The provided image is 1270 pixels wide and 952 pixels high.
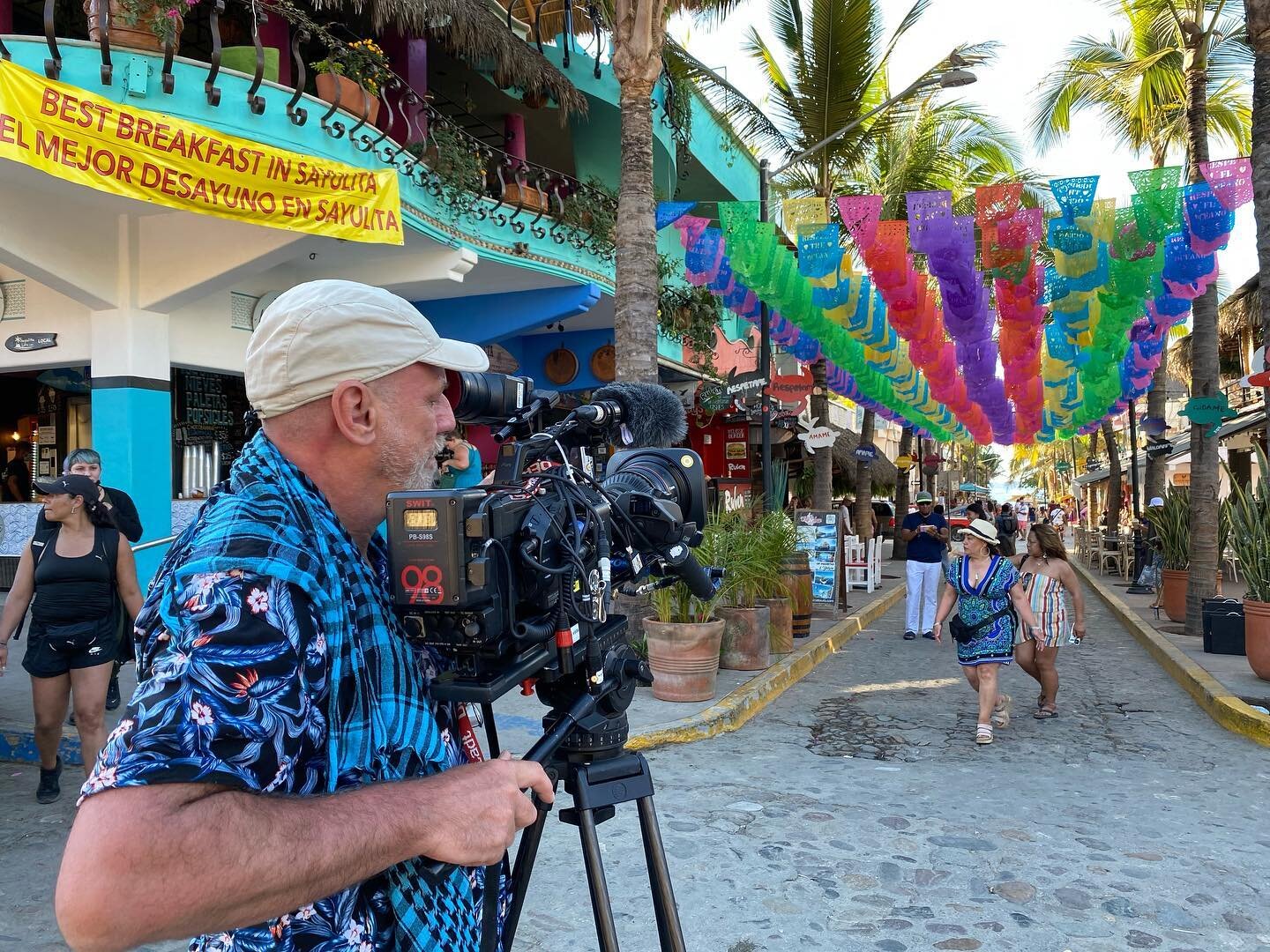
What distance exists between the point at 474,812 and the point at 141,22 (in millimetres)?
8329

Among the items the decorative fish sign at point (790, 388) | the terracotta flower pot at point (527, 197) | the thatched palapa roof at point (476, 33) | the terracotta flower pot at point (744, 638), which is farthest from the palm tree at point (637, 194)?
the decorative fish sign at point (790, 388)

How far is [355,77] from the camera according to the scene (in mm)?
8688

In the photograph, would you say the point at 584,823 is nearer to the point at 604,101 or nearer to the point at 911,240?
the point at 911,240

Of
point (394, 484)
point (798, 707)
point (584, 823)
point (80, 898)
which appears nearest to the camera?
point (80, 898)

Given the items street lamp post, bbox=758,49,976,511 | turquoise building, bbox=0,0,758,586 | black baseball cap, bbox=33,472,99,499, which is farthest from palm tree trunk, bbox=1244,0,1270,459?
black baseball cap, bbox=33,472,99,499

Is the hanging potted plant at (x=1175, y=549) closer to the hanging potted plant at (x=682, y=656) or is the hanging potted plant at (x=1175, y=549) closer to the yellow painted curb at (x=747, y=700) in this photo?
the yellow painted curb at (x=747, y=700)

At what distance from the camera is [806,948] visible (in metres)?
3.49

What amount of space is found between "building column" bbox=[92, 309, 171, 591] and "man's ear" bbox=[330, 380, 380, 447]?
8.30 m

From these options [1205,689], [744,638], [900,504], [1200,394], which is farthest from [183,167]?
[900,504]

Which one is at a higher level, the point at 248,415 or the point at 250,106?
the point at 250,106

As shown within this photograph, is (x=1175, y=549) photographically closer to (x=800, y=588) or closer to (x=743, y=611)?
(x=800, y=588)

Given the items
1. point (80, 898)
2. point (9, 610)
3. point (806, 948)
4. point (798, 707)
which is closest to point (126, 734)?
point (80, 898)

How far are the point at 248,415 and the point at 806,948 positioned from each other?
305 centimetres

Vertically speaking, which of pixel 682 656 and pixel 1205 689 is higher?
pixel 682 656
